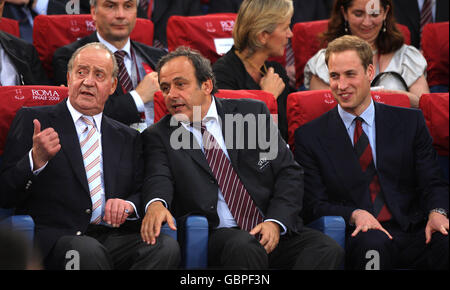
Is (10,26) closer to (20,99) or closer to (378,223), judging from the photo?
(20,99)

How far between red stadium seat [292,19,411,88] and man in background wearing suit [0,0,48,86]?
4.97 feet

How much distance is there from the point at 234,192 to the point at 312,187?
1.12ft

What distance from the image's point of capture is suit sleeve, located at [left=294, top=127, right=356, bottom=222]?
2561 mm

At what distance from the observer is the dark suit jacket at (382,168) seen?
2617 millimetres

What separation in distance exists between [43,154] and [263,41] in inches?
60.0

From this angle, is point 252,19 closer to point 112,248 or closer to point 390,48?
point 390,48

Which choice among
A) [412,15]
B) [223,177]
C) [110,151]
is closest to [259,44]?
[223,177]

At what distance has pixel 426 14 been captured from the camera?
4.34 metres

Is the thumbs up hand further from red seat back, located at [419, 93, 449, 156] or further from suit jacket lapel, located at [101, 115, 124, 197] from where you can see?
red seat back, located at [419, 93, 449, 156]

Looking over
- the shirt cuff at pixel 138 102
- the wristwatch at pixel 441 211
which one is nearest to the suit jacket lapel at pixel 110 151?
the shirt cuff at pixel 138 102

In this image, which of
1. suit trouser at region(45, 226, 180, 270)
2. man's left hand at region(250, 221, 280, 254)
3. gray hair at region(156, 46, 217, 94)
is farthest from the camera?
gray hair at region(156, 46, 217, 94)

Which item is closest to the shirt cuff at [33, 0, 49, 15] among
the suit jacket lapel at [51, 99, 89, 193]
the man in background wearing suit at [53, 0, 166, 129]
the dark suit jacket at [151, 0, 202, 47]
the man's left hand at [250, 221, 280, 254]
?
the man in background wearing suit at [53, 0, 166, 129]
